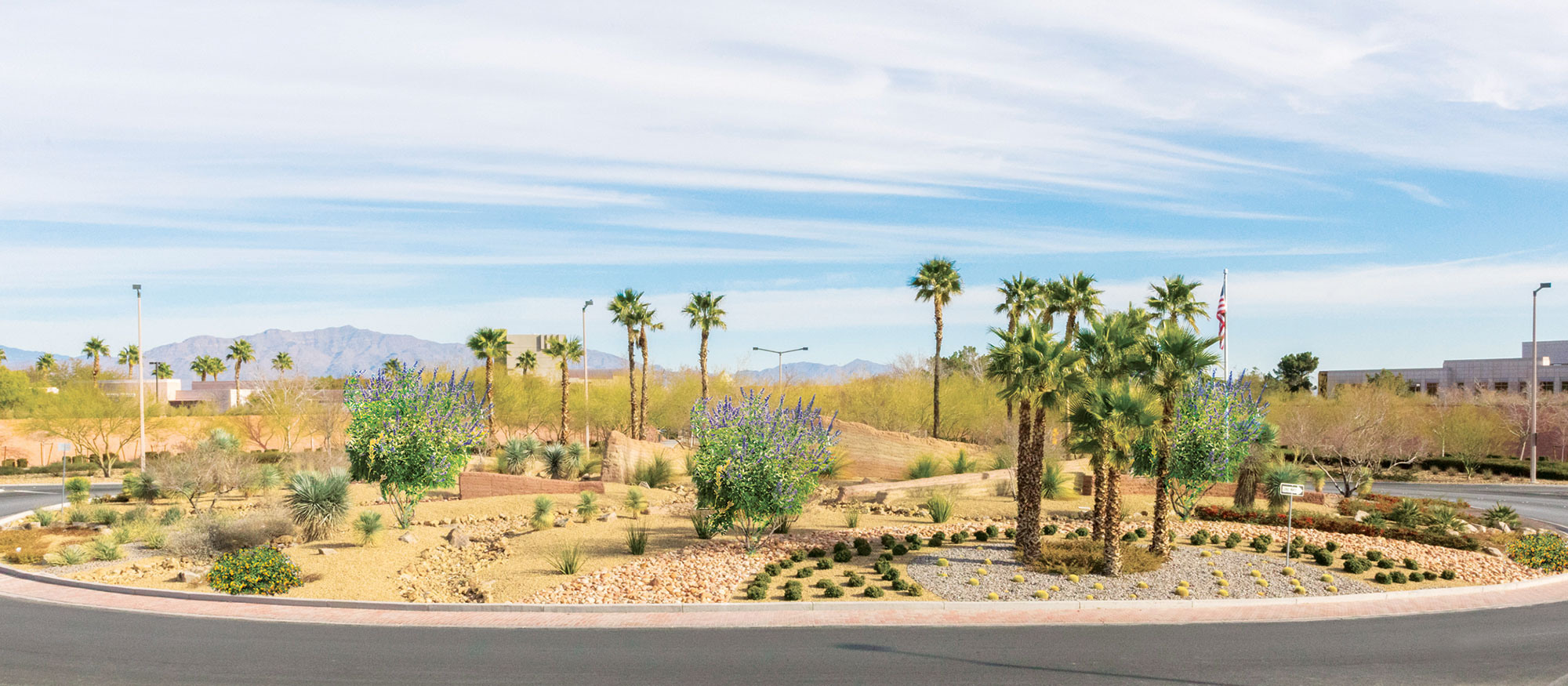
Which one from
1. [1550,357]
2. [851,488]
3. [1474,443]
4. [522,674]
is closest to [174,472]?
[851,488]

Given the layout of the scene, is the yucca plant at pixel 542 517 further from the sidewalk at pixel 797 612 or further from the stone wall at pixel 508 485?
the sidewalk at pixel 797 612

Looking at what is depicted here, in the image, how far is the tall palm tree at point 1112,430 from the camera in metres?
19.3

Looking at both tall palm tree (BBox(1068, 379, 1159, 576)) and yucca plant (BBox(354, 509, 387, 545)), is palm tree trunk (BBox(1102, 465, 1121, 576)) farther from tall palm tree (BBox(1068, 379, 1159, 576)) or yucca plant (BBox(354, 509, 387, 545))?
yucca plant (BBox(354, 509, 387, 545))

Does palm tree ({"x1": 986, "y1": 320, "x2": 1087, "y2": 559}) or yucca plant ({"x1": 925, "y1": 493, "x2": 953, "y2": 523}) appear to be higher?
palm tree ({"x1": 986, "y1": 320, "x2": 1087, "y2": 559})

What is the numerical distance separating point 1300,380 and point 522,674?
90.3 metres

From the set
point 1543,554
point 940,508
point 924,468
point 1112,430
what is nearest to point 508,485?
point 924,468

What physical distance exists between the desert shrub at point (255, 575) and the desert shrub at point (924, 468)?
21955 millimetres

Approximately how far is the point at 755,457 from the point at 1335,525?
1702cm

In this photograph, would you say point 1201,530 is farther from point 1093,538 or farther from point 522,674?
point 522,674

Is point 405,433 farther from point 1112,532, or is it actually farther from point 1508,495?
point 1508,495

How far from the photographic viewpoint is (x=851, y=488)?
31.5m

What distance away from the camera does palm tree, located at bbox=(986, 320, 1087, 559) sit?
19.6 m

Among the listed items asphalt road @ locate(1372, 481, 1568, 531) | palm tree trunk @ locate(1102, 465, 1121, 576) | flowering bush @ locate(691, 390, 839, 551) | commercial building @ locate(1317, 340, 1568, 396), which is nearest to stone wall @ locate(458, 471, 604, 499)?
flowering bush @ locate(691, 390, 839, 551)

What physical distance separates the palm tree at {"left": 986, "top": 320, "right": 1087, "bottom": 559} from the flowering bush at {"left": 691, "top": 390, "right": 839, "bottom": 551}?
4190 mm
